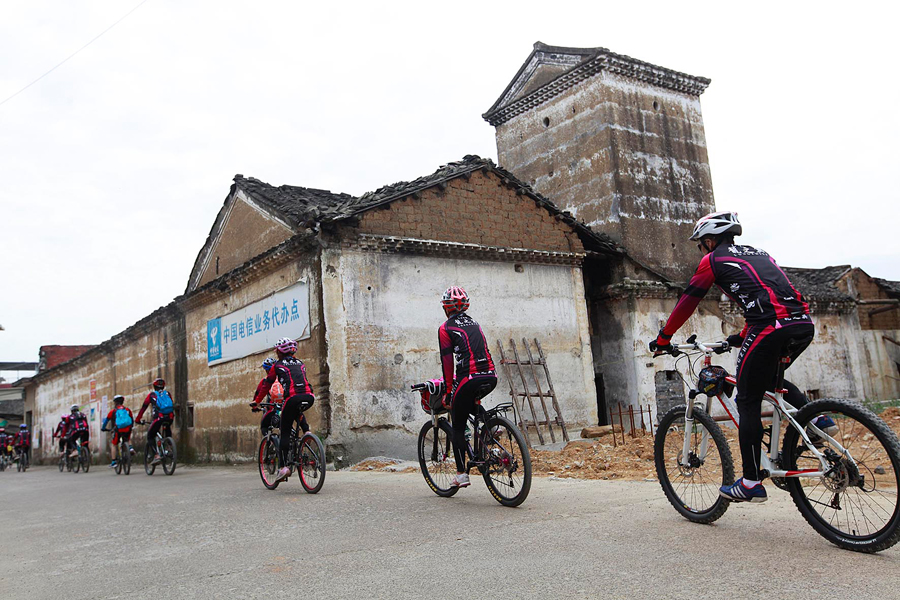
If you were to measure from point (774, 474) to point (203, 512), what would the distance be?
5.08m


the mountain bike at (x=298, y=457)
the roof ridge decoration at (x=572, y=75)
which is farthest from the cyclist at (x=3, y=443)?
the mountain bike at (x=298, y=457)

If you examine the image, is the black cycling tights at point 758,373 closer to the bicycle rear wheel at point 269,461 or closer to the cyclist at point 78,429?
the bicycle rear wheel at point 269,461

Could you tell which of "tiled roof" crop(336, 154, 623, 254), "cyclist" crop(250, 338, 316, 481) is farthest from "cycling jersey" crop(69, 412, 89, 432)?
"cyclist" crop(250, 338, 316, 481)

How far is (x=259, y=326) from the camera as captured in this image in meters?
13.5

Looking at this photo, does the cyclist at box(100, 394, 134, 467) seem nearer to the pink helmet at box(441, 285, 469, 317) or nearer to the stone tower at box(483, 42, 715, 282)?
the pink helmet at box(441, 285, 469, 317)

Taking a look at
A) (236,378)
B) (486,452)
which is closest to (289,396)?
(486,452)

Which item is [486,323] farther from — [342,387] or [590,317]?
[590,317]

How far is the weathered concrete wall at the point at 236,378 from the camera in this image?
11.6 metres

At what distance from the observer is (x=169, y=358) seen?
18.1 meters

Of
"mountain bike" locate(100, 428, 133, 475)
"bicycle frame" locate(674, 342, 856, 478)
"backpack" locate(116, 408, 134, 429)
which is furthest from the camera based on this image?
"backpack" locate(116, 408, 134, 429)

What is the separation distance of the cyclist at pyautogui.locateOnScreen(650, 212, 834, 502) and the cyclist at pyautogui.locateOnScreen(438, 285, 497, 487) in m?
2.19

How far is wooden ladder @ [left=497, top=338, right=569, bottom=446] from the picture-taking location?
12.9 metres

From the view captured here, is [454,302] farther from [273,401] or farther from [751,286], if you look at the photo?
[273,401]

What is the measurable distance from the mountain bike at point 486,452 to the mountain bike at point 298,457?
135 centimetres
